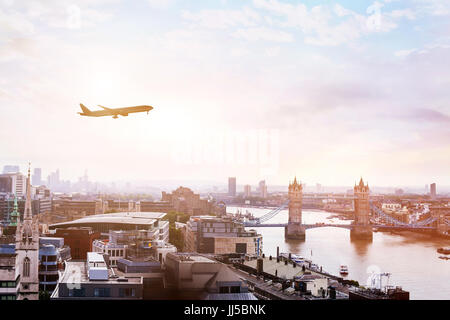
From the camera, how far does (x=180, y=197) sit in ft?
51.0

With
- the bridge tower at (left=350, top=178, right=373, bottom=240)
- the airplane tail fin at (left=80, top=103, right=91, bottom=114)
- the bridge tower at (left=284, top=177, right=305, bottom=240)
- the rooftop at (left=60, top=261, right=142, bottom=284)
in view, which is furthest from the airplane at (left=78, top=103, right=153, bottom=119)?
the bridge tower at (left=284, top=177, right=305, bottom=240)

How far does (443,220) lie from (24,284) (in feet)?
28.0

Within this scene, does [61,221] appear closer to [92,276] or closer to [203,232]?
[203,232]

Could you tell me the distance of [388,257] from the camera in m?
10.5

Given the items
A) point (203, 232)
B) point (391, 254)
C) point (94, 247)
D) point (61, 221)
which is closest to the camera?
point (94, 247)

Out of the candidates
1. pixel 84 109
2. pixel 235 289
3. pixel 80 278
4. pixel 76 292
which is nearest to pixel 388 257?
pixel 235 289

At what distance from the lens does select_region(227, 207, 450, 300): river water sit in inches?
308

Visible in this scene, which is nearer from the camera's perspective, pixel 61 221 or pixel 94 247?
pixel 94 247

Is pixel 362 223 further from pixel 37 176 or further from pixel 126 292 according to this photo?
pixel 126 292

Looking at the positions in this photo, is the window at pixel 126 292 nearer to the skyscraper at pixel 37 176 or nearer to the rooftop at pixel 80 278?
the rooftop at pixel 80 278

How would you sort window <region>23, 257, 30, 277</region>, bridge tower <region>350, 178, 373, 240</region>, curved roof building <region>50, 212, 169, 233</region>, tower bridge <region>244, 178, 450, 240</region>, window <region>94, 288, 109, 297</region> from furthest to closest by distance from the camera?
bridge tower <region>350, 178, 373, 240</region>, tower bridge <region>244, 178, 450, 240</region>, curved roof building <region>50, 212, 169, 233</region>, window <region>23, 257, 30, 277</region>, window <region>94, 288, 109, 297</region>

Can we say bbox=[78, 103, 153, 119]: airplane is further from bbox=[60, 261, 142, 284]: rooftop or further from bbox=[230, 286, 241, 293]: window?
bbox=[230, 286, 241, 293]: window

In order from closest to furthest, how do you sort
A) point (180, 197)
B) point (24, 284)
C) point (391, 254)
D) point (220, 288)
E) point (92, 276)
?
point (220, 288) < point (92, 276) < point (24, 284) < point (391, 254) < point (180, 197)
